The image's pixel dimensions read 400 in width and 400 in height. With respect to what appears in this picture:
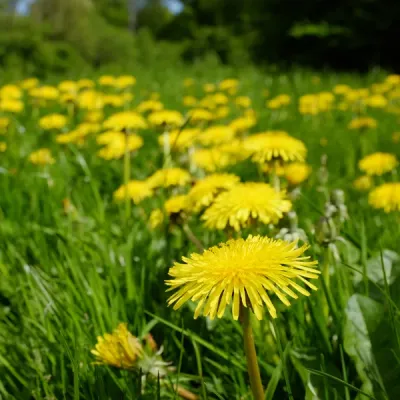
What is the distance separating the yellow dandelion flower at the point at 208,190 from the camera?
0.84 meters

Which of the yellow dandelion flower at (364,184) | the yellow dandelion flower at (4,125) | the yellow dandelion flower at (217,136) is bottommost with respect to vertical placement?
the yellow dandelion flower at (364,184)

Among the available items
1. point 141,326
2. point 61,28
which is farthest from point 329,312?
point 61,28

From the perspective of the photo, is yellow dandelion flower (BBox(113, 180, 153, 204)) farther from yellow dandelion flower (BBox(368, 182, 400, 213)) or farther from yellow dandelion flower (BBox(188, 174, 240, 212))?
yellow dandelion flower (BBox(368, 182, 400, 213))

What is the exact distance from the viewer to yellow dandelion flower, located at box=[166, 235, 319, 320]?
1.40 feet

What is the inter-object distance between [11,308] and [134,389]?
0.34 m

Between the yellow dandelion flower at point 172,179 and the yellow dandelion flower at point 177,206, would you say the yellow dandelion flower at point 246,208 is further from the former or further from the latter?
the yellow dandelion flower at point 172,179

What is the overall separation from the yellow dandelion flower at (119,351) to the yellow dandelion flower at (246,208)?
18 centimetres

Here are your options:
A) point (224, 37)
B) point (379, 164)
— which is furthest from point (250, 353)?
point (224, 37)

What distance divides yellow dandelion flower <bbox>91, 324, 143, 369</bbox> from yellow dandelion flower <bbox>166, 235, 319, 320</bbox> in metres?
0.18

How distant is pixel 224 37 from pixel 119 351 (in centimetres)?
1138

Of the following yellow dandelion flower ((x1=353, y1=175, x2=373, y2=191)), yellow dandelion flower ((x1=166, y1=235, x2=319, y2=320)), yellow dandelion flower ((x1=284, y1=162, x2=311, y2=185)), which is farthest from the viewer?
yellow dandelion flower ((x1=353, y1=175, x2=373, y2=191))

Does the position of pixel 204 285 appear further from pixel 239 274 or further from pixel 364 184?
pixel 364 184

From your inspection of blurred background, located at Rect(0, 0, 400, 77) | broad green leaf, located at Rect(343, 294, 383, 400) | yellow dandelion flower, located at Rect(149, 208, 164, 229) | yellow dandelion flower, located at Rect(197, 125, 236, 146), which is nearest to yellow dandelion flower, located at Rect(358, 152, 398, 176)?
yellow dandelion flower, located at Rect(197, 125, 236, 146)

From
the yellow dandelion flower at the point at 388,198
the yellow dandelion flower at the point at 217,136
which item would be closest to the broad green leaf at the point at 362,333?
the yellow dandelion flower at the point at 388,198
